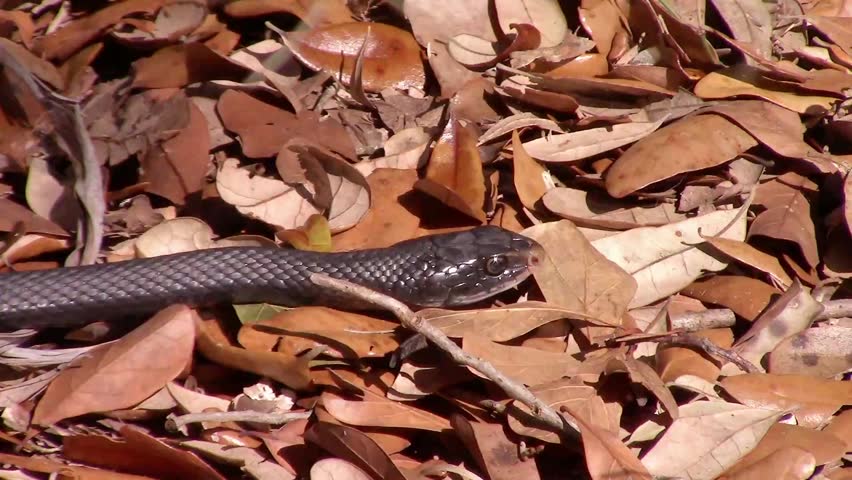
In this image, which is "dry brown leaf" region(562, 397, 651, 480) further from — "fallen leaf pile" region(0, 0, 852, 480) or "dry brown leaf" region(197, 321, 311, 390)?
"dry brown leaf" region(197, 321, 311, 390)

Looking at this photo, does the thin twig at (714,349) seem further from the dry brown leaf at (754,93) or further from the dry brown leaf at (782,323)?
the dry brown leaf at (754,93)

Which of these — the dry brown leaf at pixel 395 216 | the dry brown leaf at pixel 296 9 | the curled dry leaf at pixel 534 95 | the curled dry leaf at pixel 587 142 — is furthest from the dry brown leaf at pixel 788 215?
the dry brown leaf at pixel 296 9

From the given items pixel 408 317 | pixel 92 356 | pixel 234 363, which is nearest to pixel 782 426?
pixel 408 317

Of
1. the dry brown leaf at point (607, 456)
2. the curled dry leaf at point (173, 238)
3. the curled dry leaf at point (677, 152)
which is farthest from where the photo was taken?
the curled dry leaf at point (173, 238)

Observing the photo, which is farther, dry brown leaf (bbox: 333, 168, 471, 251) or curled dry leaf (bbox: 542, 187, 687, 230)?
dry brown leaf (bbox: 333, 168, 471, 251)

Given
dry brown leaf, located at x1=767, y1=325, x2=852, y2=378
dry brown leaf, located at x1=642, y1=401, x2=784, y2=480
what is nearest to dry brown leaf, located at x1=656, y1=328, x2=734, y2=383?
dry brown leaf, located at x1=642, y1=401, x2=784, y2=480

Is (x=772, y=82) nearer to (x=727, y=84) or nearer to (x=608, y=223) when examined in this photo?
(x=727, y=84)

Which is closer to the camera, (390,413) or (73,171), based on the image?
(390,413)
